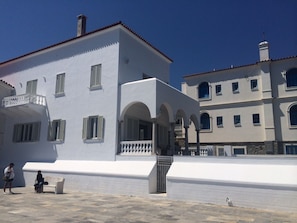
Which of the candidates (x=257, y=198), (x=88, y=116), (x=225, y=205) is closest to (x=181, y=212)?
(x=225, y=205)

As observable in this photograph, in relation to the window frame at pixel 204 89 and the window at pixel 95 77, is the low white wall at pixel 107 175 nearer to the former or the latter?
the window at pixel 95 77

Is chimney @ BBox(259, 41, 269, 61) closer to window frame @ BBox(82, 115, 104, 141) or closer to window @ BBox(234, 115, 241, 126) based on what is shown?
window @ BBox(234, 115, 241, 126)

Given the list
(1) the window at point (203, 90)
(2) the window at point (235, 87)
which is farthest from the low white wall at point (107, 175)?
(2) the window at point (235, 87)

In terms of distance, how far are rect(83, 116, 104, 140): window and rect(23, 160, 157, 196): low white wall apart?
163 centimetres

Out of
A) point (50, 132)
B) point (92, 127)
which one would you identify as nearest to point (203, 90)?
point (92, 127)

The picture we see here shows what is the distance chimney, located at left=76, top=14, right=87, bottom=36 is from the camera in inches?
812

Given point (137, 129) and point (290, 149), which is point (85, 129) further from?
point (290, 149)

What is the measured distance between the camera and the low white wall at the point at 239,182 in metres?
9.94

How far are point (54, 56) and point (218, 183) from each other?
15.1 metres

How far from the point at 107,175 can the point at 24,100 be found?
362 inches

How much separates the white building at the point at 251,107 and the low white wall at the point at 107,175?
12.7m

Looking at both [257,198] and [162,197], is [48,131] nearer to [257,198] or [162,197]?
[162,197]

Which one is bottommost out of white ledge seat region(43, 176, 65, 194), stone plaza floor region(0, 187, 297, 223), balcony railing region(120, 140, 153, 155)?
stone plaza floor region(0, 187, 297, 223)

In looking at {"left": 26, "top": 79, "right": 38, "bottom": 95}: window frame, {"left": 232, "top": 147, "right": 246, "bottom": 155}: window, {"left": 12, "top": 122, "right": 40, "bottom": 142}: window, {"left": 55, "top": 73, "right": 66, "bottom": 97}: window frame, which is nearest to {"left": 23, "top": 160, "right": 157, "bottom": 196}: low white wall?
{"left": 12, "top": 122, "right": 40, "bottom": 142}: window
